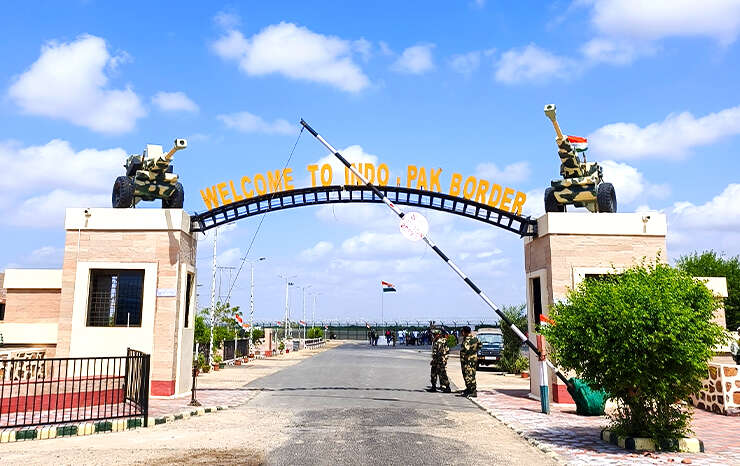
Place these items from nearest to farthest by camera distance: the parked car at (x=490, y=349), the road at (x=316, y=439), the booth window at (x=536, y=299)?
1. the road at (x=316, y=439)
2. the booth window at (x=536, y=299)
3. the parked car at (x=490, y=349)

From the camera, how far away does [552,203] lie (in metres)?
17.9

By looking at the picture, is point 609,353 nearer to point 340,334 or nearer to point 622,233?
point 622,233

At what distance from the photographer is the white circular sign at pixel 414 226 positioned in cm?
1525

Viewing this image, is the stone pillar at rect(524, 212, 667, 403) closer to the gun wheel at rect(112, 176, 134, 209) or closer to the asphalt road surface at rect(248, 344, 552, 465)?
the asphalt road surface at rect(248, 344, 552, 465)

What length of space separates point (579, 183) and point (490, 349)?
15299 millimetres

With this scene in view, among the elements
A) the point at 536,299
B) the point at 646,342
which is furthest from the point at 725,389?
the point at 646,342

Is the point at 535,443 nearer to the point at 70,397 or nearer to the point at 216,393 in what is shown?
the point at 70,397

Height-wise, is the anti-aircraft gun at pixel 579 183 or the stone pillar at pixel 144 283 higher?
the anti-aircraft gun at pixel 579 183

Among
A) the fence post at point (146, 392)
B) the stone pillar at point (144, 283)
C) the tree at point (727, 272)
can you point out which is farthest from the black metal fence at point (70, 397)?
the tree at point (727, 272)

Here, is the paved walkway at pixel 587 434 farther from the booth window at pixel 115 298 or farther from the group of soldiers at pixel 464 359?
the booth window at pixel 115 298

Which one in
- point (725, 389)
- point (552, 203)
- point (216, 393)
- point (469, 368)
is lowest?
point (216, 393)

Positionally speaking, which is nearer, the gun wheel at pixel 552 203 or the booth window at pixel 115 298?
the booth window at pixel 115 298

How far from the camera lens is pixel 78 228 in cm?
1712

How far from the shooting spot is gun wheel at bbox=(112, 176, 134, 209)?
17.6 m
